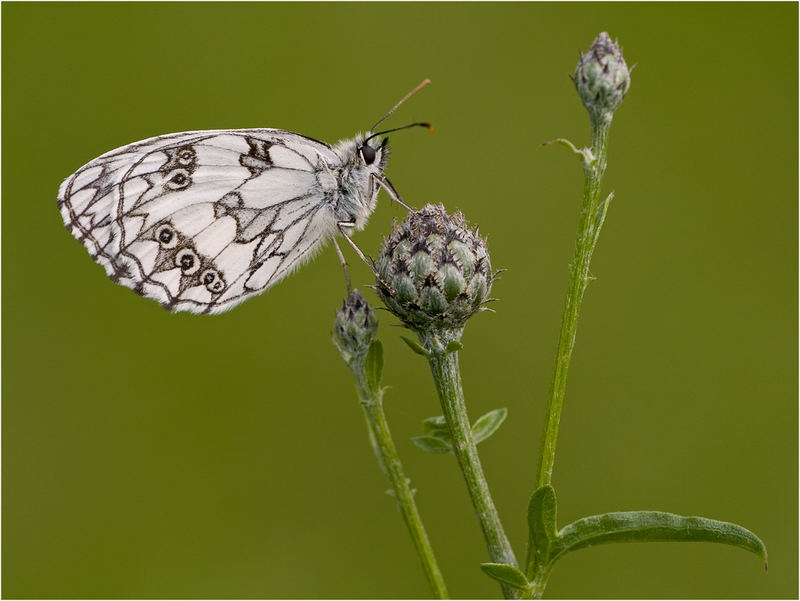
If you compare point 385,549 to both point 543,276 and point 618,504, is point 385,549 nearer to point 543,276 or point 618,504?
point 618,504

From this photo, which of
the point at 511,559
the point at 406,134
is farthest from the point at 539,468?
the point at 406,134

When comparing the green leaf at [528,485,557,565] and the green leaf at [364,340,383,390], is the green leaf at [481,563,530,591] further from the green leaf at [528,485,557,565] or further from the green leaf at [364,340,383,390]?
the green leaf at [364,340,383,390]

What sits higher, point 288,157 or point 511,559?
point 288,157

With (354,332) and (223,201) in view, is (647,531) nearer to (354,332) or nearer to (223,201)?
(354,332)

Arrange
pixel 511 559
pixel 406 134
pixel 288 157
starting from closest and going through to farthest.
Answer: pixel 511 559 < pixel 288 157 < pixel 406 134

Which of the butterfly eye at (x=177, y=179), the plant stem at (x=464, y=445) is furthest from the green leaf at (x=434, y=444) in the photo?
the butterfly eye at (x=177, y=179)

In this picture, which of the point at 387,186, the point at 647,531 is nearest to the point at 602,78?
the point at 387,186

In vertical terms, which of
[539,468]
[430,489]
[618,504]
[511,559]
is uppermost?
[539,468]
